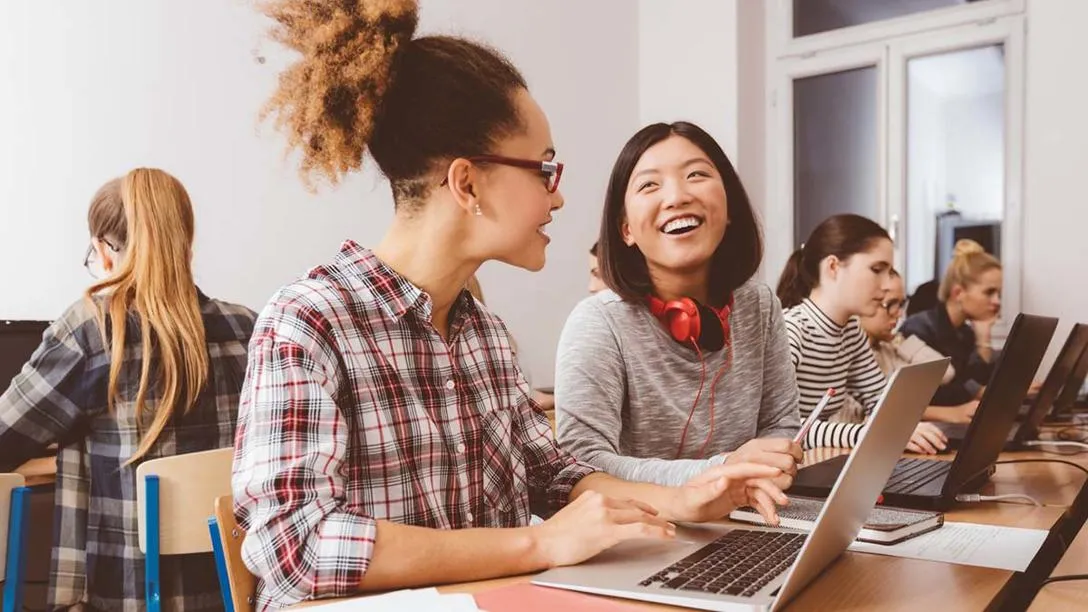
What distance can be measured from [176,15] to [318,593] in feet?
9.95

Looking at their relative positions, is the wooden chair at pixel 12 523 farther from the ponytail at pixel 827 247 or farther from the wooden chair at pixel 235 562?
the ponytail at pixel 827 247

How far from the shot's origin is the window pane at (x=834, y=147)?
16.9ft

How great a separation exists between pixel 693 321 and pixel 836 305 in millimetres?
1053

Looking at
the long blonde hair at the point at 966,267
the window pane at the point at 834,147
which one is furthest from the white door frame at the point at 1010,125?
the window pane at the point at 834,147

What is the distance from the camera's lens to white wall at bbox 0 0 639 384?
3123 millimetres

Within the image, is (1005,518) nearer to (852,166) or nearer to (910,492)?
(910,492)

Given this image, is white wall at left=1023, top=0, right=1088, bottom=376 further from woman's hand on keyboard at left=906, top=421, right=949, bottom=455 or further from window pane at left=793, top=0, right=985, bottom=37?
woman's hand on keyboard at left=906, top=421, right=949, bottom=455

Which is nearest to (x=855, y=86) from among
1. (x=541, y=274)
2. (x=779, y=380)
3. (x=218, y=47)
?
(x=541, y=274)

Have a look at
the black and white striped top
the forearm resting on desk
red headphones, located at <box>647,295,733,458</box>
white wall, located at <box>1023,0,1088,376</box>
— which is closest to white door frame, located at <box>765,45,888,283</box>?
white wall, located at <box>1023,0,1088,376</box>

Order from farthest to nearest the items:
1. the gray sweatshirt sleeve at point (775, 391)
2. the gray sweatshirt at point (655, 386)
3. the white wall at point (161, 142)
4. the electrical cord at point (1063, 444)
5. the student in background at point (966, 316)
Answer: the student in background at point (966, 316) → the white wall at point (161, 142) → the electrical cord at point (1063, 444) → the gray sweatshirt sleeve at point (775, 391) → the gray sweatshirt at point (655, 386)

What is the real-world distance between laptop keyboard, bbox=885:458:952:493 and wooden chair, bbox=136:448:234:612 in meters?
1.12

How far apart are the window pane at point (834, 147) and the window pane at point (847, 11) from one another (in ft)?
0.84

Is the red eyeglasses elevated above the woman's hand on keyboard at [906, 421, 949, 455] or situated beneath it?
elevated above

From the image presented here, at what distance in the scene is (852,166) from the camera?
17.3 feet
